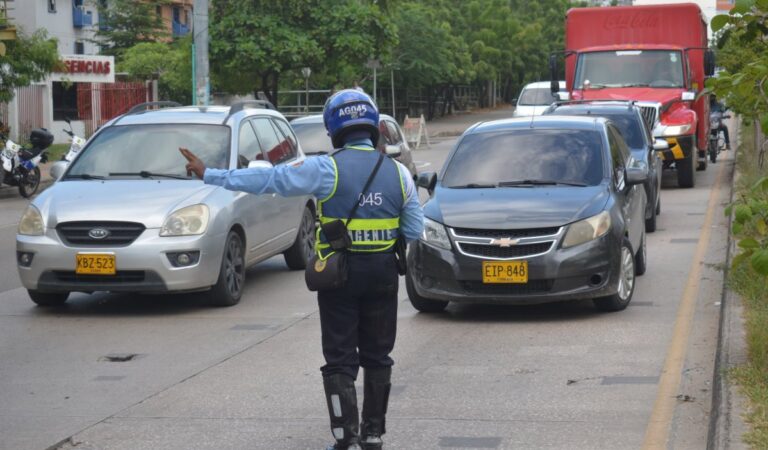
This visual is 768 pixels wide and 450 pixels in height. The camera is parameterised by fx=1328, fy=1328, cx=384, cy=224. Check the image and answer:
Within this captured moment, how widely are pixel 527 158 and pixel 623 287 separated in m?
1.56

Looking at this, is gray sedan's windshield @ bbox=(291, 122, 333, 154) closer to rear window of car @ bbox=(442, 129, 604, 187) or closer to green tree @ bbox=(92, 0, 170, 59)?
rear window of car @ bbox=(442, 129, 604, 187)

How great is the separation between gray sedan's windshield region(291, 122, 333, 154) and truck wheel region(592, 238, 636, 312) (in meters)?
8.90

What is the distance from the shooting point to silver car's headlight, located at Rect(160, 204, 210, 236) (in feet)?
35.4

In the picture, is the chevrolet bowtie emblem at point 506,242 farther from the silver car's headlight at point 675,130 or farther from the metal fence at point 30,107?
the metal fence at point 30,107

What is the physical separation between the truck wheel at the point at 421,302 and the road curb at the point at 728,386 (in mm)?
2286

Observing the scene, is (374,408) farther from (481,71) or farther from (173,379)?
(481,71)

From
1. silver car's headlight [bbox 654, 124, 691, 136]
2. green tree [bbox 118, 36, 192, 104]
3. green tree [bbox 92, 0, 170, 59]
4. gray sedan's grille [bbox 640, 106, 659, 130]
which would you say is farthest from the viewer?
green tree [bbox 92, 0, 170, 59]

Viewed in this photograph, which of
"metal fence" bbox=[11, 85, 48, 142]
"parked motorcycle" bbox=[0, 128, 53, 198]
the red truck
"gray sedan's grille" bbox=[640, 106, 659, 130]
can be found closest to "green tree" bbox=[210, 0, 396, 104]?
"metal fence" bbox=[11, 85, 48, 142]

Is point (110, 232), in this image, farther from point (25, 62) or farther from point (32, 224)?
point (25, 62)

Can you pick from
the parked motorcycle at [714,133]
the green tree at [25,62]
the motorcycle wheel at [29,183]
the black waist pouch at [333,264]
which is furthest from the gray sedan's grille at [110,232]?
the parked motorcycle at [714,133]

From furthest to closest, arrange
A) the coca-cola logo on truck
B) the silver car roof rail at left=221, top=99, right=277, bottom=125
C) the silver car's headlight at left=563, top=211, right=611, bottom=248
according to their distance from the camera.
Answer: the coca-cola logo on truck, the silver car roof rail at left=221, top=99, right=277, bottom=125, the silver car's headlight at left=563, top=211, right=611, bottom=248

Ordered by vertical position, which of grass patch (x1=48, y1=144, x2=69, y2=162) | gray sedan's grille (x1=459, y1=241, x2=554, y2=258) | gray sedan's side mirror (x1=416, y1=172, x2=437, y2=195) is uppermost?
gray sedan's side mirror (x1=416, y1=172, x2=437, y2=195)

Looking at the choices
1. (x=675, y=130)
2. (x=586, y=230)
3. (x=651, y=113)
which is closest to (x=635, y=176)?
(x=586, y=230)

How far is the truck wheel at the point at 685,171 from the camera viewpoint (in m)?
22.8
